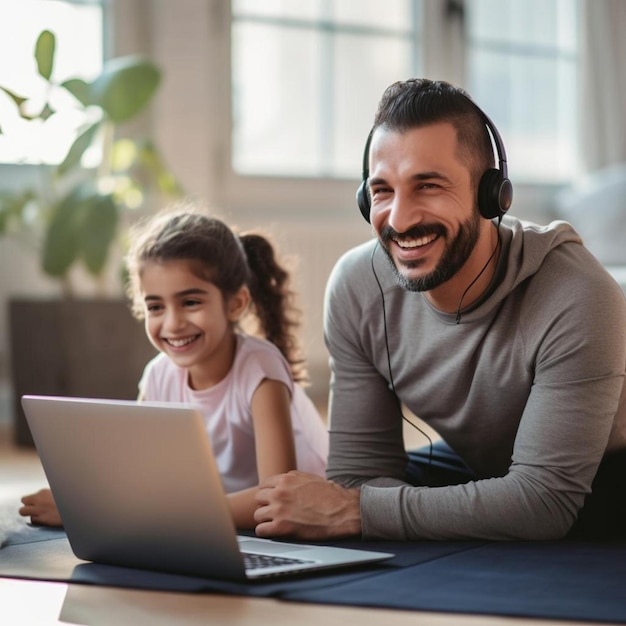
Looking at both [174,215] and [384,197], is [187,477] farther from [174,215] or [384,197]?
[174,215]

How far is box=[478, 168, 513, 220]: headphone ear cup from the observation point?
63.4 inches

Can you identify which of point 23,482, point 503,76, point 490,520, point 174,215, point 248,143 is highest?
point 503,76

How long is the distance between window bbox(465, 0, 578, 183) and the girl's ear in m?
2.76

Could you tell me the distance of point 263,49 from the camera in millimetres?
4184

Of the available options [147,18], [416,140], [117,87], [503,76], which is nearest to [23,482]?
[117,87]

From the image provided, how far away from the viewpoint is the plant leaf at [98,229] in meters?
3.21

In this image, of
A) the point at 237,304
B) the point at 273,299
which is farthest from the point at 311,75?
the point at 237,304

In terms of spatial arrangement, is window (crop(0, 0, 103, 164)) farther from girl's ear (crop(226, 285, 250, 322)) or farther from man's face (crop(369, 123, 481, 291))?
man's face (crop(369, 123, 481, 291))

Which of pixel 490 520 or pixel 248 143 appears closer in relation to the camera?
pixel 490 520

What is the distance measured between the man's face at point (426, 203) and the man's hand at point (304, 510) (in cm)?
31

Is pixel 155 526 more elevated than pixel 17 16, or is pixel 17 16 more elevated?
pixel 17 16

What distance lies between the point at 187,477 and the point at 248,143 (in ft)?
9.57

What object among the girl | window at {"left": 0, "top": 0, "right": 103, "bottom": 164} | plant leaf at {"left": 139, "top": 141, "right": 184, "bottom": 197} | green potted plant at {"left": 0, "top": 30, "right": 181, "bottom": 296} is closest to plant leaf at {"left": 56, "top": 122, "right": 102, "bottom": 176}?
green potted plant at {"left": 0, "top": 30, "right": 181, "bottom": 296}

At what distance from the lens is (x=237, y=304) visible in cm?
212
